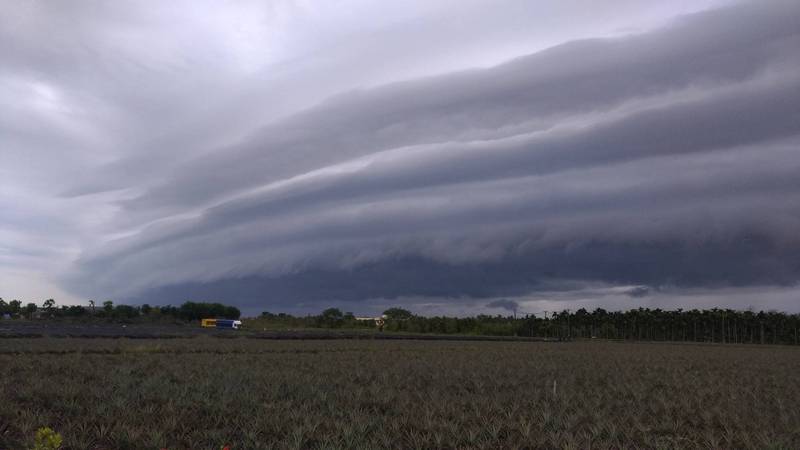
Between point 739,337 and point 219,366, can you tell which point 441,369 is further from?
point 739,337

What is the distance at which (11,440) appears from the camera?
18156 millimetres

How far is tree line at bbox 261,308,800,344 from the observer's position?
173m

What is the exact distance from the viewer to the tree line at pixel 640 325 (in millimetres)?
173000

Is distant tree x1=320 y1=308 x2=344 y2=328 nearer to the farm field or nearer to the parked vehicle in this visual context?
the parked vehicle

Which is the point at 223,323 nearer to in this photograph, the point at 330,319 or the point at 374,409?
the point at 330,319

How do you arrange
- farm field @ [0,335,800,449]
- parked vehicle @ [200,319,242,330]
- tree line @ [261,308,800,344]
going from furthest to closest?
tree line @ [261,308,800,344] < parked vehicle @ [200,319,242,330] < farm field @ [0,335,800,449]

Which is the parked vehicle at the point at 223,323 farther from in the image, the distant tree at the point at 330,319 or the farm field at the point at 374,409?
the farm field at the point at 374,409

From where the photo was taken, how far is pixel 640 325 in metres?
187

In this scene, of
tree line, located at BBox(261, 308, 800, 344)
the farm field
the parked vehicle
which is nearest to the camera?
the farm field

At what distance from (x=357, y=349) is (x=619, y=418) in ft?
153

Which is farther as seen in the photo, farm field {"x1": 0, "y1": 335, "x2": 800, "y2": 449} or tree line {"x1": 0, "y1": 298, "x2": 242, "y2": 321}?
tree line {"x1": 0, "y1": 298, "x2": 242, "y2": 321}

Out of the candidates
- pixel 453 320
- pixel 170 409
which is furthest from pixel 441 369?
pixel 453 320

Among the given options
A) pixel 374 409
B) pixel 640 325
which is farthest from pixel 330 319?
pixel 374 409

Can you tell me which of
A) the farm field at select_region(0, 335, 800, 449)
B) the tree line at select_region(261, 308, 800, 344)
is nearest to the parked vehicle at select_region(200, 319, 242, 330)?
the tree line at select_region(261, 308, 800, 344)
